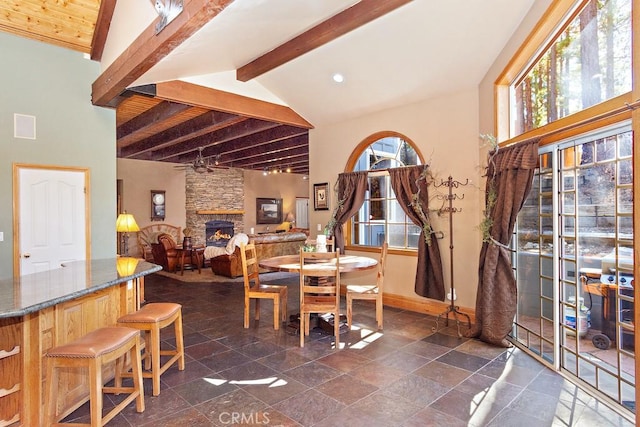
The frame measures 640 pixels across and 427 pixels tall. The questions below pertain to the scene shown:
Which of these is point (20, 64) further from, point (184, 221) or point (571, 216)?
point (184, 221)

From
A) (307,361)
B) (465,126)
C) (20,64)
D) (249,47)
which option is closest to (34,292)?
(307,361)

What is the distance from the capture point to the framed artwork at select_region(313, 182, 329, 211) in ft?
19.4

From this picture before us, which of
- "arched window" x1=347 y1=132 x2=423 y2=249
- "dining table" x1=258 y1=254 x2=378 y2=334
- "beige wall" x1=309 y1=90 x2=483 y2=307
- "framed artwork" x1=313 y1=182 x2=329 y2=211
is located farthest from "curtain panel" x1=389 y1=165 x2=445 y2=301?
"framed artwork" x1=313 y1=182 x2=329 y2=211

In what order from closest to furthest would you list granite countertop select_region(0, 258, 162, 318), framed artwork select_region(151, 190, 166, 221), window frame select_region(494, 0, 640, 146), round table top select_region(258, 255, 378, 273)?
granite countertop select_region(0, 258, 162, 318) < window frame select_region(494, 0, 640, 146) < round table top select_region(258, 255, 378, 273) < framed artwork select_region(151, 190, 166, 221)

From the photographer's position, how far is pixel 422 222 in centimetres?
461

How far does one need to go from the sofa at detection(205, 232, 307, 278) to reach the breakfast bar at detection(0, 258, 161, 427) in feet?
13.5

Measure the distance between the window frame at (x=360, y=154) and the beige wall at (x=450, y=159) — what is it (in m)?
0.06

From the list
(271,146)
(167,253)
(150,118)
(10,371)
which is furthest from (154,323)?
(271,146)

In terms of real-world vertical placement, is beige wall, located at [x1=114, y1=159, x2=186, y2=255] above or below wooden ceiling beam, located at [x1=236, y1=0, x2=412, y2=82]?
below

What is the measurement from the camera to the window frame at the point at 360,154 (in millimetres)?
4875

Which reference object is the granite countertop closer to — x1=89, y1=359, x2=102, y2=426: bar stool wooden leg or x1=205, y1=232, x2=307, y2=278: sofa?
x1=89, y1=359, x2=102, y2=426: bar stool wooden leg

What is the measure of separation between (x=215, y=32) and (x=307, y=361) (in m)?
2.99

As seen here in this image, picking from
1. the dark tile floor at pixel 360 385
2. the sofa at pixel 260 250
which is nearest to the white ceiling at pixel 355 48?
the dark tile floor at pixel 360 385

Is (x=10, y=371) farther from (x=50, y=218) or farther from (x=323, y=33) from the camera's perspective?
(x=323, y=33)
